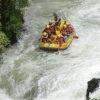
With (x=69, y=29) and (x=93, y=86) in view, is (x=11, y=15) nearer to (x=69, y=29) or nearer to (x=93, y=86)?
(x=69, y=29)

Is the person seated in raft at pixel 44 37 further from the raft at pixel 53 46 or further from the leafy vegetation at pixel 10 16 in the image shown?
the leafy vegetation at pixel 10 16

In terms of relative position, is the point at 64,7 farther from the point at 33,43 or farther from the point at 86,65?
the point at 86,65

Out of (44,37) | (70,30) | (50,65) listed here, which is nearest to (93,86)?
(50,65)

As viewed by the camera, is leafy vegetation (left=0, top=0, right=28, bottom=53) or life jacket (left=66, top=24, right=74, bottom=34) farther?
life jacket (left=66, top=24, right=74, bottom=34)

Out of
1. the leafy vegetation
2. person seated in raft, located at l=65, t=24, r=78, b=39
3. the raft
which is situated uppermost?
the leafy vegetation

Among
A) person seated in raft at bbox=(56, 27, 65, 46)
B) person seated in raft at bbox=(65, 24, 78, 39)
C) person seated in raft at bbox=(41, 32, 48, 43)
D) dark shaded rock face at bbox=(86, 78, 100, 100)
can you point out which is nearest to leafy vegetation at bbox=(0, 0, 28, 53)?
person seated in raft at bbox=(41, 32, 48, 43)

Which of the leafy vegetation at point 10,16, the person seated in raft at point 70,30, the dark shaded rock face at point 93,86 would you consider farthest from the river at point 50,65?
the leafy vegetation at point 10,16

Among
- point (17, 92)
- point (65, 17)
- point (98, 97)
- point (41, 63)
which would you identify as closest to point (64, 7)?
point (65, 17)

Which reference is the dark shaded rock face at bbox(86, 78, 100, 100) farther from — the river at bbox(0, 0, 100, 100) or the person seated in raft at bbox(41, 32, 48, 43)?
the person seated in raft at bbox(41, 32, 48, 43)
